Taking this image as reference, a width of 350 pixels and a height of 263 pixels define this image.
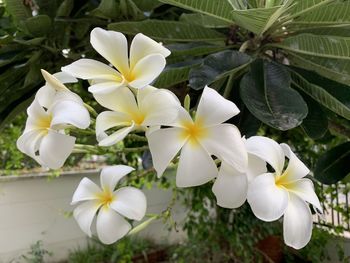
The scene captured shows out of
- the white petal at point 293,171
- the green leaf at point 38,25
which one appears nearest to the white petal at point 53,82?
the white petal at point 293,171

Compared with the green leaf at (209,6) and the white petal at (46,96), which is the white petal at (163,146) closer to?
the white petal at (46,96)

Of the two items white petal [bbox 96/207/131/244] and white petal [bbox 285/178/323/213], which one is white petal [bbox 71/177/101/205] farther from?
white petal [bbox 285/178/323/213]

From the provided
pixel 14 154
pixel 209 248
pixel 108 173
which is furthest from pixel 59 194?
pixel 108 173

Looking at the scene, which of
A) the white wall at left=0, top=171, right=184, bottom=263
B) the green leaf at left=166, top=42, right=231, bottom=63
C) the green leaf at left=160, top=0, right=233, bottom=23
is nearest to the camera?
the green leaf at left=160, top=0, right=233, bottom=23

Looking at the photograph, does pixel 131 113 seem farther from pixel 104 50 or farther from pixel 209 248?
pixel 209 248

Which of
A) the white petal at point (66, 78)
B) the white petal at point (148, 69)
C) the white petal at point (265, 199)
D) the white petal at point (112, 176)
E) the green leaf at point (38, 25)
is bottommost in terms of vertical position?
the green leaf at point (38, 25)

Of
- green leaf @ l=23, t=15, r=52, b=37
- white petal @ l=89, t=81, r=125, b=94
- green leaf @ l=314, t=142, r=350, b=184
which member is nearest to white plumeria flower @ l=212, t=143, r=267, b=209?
white petal @ l=89, t=81, r=125, b=94

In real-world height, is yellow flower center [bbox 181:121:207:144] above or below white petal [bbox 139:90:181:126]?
below
